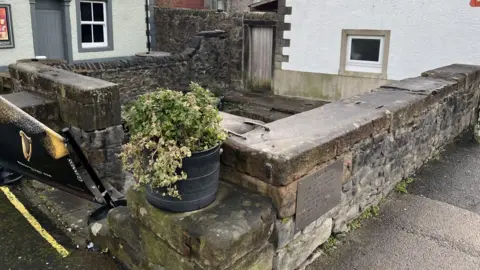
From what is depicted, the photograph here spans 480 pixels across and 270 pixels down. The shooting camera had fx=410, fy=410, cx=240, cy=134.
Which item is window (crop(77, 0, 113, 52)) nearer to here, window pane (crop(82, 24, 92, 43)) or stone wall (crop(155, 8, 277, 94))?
window pane (crop(82, 24, 92, 43))

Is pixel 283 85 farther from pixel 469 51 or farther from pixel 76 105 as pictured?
pixel 76 105

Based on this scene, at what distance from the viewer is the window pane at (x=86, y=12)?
13.2m

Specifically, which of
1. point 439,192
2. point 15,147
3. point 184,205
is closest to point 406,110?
point 439,192

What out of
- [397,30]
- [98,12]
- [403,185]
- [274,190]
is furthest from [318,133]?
[98,12]

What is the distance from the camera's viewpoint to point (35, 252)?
3992mm

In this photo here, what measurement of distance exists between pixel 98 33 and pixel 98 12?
680 millimetres

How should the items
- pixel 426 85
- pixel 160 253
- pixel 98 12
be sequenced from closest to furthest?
1. pixel 160 253
2. pixel 426 85
3. pixel 98 12

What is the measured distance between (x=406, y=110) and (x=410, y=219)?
3.91 feet

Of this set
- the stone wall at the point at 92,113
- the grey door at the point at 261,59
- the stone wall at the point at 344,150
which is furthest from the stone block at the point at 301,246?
the grey door at the point at 261,59

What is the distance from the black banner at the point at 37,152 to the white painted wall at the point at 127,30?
9188 millimetres

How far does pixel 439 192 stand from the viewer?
4887mm

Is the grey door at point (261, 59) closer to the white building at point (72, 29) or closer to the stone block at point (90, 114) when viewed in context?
the white building at point (72, 29)

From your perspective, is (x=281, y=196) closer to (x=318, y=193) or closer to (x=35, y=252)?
(x=318, y=193)

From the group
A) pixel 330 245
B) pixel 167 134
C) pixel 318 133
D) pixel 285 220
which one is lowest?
pixel 330 245
